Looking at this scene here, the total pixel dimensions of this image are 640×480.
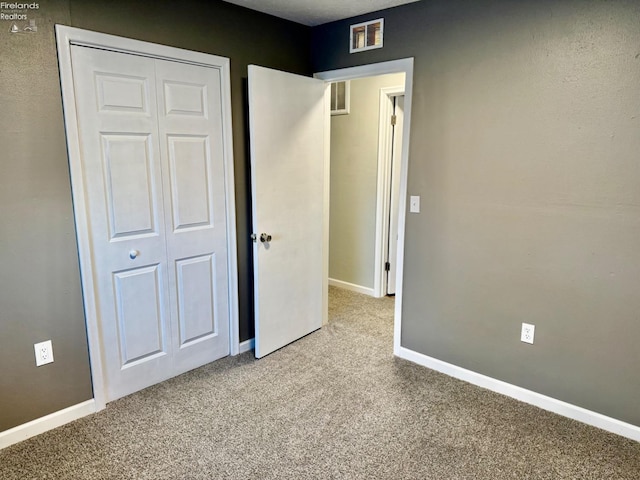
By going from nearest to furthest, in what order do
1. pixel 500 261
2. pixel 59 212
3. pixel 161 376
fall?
pixel 59 212 → pixel 500 261 → pixel 161 376

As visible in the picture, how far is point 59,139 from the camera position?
200cm

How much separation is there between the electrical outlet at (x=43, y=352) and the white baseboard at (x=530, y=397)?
216 cm

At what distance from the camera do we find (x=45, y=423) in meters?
2.13

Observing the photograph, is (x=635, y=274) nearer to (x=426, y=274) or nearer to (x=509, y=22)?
(x=426, y=274)

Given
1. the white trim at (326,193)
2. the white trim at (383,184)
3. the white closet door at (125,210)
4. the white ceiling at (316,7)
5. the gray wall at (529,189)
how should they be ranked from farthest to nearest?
1. the white trim at (383,184)
2. the white trim at (326,193)
3. the white ceiling at (316,7)
4. the white closet door at (125,210)
5. the gray wall at (529,189)

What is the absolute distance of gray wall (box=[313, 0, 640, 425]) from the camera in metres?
2.01

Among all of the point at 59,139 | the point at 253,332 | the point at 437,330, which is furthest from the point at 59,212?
the point at 437,330

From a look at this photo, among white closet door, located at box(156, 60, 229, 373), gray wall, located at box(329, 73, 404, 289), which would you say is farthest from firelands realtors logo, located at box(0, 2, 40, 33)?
gray wall, located at box(329, 73, 404, 289)

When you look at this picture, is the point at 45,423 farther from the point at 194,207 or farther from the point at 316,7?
the point at 316,7

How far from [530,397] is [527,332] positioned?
1.28 ft

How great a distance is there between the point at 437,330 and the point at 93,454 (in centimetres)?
209

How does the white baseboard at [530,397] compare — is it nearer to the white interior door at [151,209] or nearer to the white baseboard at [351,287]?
the white baseboard at [351,287]

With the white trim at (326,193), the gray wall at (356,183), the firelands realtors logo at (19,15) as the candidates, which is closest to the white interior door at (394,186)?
the gray wall at (356,183)

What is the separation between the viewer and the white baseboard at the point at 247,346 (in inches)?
119
